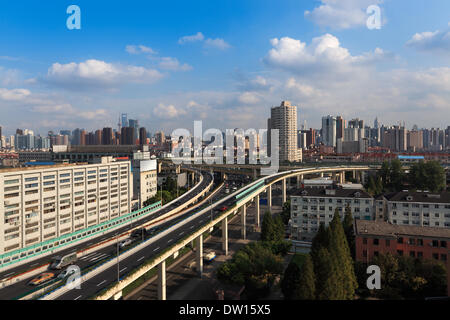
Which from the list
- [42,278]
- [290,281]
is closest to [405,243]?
[290,281]

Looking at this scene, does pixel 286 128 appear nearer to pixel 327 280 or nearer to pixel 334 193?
pixel 334 193

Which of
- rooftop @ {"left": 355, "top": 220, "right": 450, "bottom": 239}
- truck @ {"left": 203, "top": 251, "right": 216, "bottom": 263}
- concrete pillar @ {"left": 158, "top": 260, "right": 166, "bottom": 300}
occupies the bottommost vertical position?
truck @ {"left": 203, "top": 251, "right": 216, "bottom": 263}

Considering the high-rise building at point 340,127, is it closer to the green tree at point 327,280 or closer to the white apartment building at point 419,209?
the white apartment building at point 419,209

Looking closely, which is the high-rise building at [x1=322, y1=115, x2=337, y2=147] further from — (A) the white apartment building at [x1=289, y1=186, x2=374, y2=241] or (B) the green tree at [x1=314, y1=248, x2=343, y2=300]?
(B) the green tree at [x1=314, y1=248, x2=343, y2=300]

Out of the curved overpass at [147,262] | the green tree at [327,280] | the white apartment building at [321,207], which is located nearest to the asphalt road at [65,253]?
the curved overpass at [147,262]

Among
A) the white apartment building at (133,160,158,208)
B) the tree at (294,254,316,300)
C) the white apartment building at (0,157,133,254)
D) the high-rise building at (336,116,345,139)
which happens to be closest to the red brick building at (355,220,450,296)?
the tree at (294,254,316,300)

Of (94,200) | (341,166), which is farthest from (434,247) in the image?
(341,166)
